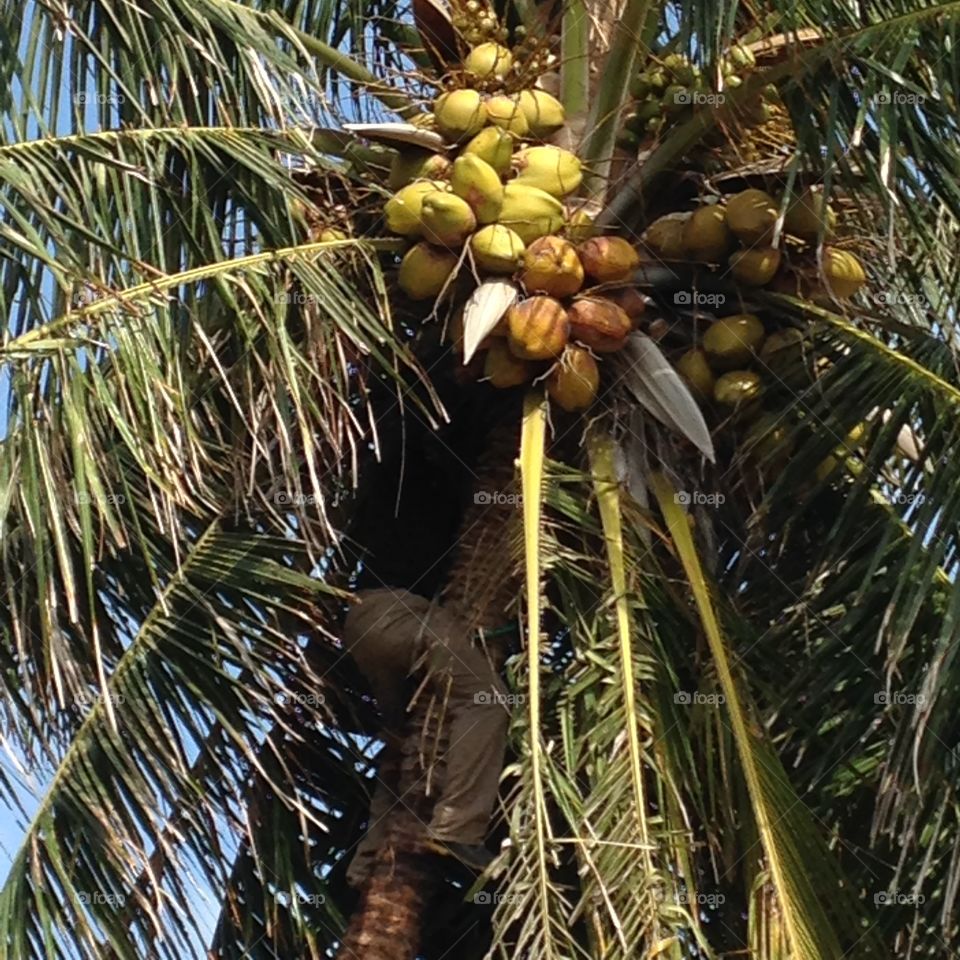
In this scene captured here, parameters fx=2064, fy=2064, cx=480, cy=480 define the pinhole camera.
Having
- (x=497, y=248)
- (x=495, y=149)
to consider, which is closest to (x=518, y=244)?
(x=497, y=248)

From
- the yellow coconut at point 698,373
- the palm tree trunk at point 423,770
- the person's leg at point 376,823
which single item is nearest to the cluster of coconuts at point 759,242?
the yellow coconut at point 698,373

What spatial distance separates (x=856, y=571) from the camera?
525 cm

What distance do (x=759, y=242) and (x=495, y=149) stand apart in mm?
749

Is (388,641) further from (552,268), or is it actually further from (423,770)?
(552,268)

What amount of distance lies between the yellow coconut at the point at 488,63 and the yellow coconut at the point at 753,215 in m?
0.75

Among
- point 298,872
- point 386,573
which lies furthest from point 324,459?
point 298,872

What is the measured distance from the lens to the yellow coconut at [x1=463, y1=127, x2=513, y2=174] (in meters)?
5.48

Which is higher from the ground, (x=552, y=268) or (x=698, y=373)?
(x=552, y=268)

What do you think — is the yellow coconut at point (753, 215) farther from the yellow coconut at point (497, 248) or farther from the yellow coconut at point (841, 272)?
the yellow coconut at point (497, 248)

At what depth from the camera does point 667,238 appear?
5648 mm

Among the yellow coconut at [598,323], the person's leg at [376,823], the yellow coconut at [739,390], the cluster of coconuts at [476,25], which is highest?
the cluster of coconuts at [476,25]

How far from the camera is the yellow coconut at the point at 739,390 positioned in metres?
5.49

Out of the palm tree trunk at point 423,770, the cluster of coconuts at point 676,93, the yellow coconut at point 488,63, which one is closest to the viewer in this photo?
the palm tree trunk at point 423,770

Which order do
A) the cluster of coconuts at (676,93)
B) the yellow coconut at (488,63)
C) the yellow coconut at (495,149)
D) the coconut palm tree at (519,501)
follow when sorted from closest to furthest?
the coconut palm tree at (519,501), the yellow coconut at (495,149), the cluster of coconuts at (676,93), the yellow coconut at (488,63)
